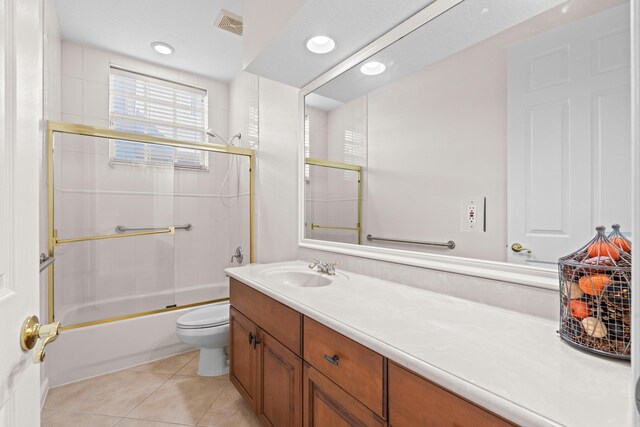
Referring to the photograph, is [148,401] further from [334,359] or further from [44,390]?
[334,359]

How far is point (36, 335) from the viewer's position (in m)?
0.57

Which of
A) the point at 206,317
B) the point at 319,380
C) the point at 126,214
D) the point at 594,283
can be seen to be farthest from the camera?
the point at 126,214

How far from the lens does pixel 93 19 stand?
229 centimetres

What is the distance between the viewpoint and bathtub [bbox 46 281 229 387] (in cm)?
196

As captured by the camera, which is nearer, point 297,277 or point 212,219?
point 297,277

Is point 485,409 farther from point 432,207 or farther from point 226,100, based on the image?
point 226,100

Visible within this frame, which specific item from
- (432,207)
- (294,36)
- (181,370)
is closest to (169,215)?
(181,370)

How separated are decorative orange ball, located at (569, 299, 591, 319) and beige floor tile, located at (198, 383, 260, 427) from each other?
1505 millimetres

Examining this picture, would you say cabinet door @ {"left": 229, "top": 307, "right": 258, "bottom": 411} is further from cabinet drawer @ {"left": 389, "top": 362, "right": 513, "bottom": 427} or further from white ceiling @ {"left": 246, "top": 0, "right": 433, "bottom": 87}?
white ceiling @ {"left": 246, "top": 0, "right": 433, "bottom": 87}

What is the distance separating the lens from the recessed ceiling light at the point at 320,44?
4.95 feet

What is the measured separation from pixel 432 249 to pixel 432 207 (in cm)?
19

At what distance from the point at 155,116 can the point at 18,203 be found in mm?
2854

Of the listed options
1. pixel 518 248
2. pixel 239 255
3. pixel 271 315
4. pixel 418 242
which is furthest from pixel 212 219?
pixel 518 248

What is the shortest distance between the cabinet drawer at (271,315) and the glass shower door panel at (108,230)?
125 centimetres
